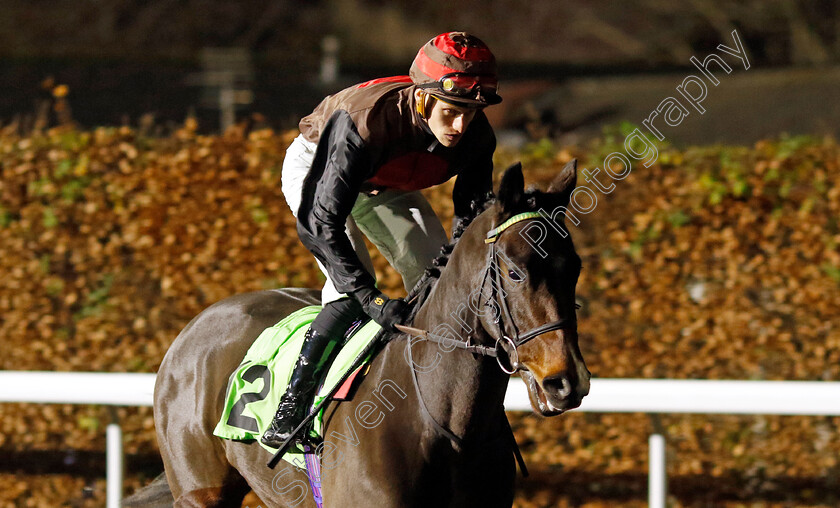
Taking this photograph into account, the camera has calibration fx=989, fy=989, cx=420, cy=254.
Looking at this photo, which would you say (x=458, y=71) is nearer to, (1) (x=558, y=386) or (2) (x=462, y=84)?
(2) (x=462, y=84)

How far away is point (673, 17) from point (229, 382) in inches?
668

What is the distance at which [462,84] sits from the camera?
260 centimetres

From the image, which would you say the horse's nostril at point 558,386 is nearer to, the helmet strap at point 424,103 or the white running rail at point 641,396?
the helmet strap at point 424,103

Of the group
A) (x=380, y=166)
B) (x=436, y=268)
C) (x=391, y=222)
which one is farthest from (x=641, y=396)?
(x=380, y=166)

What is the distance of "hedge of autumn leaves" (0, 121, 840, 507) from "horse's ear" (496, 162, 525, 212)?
2000 millimetres

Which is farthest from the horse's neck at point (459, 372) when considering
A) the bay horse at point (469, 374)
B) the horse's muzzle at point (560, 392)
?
the horse's muzzle at point (560, 392)

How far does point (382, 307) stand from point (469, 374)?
288 mm

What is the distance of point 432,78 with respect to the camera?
8.67 feet

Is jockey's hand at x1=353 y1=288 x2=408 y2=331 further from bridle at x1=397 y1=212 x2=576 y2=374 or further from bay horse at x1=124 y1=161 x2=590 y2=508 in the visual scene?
bridle at x1=397 y1=212 x2=576 y2=374

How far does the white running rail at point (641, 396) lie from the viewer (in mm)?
3850

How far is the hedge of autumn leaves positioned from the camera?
14.7ft

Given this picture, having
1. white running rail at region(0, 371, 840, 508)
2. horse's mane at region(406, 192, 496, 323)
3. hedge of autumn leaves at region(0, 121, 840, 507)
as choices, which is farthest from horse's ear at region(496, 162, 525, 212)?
hedge of autumn leaves at region(0, 121, 840, 507)

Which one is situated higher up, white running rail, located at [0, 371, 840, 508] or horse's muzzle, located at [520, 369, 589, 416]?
white running rail, located at [0, 371, 840, 508]

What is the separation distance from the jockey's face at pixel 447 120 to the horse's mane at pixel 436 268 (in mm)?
205
